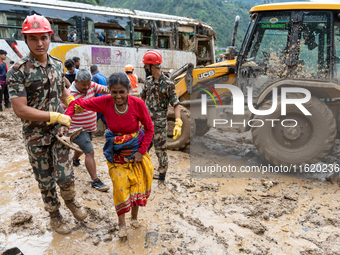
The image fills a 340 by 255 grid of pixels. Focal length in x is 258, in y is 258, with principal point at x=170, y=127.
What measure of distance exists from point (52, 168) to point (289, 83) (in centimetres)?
→ 373

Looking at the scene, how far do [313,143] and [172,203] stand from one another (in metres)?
2.59

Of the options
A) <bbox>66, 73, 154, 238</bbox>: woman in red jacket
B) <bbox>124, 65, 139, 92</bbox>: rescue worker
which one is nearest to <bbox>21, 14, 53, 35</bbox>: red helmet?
<bbox>66, 73, 154, 238</bbox>: woman in red jacket

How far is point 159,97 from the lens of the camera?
3727 millimetres

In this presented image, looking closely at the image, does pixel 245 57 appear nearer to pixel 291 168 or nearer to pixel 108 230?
pixel 291 168

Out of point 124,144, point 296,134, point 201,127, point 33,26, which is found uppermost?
point 33,26

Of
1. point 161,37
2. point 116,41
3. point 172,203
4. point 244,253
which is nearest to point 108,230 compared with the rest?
point 172,203

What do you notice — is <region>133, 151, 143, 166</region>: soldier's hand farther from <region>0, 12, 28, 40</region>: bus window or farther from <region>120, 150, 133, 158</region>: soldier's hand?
<region>0, 12, 28, 40</region>: bus window

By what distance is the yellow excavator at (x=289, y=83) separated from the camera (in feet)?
13.6

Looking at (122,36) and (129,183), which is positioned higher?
(122,36)

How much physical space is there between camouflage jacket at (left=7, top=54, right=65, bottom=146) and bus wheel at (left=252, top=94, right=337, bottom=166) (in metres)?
3.31

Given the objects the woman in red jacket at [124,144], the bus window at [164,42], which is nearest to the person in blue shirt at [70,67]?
the woman in red jacket at [124,144]

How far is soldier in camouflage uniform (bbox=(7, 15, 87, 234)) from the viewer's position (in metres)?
2.14

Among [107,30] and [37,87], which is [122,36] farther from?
[37,87]

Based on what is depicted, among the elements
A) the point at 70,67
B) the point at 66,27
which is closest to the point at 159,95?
the point at 70,67
